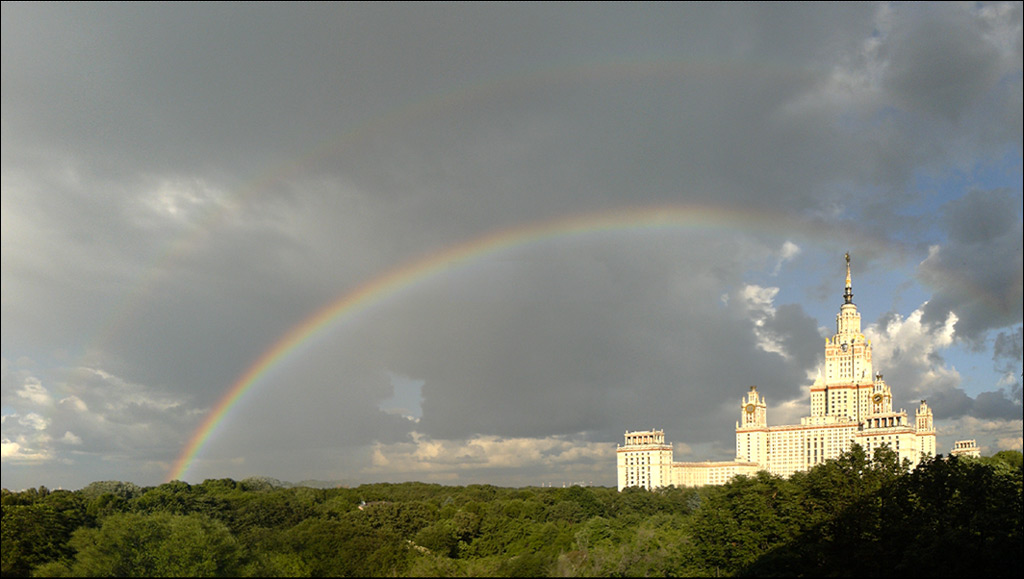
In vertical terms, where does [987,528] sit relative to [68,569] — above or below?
above

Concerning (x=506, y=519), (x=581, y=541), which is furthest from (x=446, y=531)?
(x=581, y=541)

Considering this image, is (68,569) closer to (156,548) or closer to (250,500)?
(156,548)

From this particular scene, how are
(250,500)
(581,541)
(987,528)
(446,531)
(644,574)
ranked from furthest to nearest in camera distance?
(250,500), (446,531), (581,541), (644,574), (987,528)

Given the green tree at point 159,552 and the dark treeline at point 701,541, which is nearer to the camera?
the dark treeline at point 701,541

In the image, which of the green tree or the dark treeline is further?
the green tree

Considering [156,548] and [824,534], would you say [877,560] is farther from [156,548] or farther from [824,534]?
[156,548]

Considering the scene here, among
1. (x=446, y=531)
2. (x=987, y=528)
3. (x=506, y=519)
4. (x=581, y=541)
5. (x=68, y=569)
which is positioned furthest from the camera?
(x=506, y=519)

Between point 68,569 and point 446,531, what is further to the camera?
point 446,531

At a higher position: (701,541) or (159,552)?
(701,541)

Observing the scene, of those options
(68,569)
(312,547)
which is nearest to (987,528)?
(312,547)

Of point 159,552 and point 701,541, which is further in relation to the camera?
point 701,541
